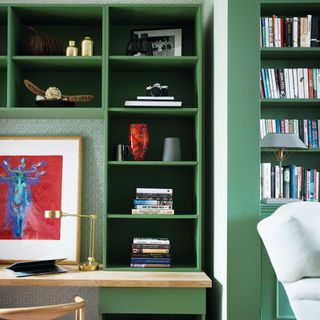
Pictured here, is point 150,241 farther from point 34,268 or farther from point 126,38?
point 126,38

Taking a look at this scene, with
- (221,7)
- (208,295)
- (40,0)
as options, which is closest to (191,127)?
(221,7)

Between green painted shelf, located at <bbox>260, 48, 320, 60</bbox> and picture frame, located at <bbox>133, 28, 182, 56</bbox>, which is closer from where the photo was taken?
green painted shelf, located at <bbox>260, 48, 320, 60</bbox>

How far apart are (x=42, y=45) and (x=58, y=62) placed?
15 cm

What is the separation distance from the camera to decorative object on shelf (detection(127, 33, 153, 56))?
322 centimetres

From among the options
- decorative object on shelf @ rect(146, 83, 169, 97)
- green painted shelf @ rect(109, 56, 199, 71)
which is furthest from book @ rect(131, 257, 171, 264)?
green painted shelf @ rect(109, 56, 199, 71)

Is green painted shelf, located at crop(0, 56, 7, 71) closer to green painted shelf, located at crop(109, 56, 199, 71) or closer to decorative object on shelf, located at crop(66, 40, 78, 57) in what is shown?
decorative object on shelf, located at crop(66, 40, 78, 57)

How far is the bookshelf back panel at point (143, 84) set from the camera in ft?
11.5

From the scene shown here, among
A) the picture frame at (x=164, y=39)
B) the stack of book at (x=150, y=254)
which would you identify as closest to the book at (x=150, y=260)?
the stack of book at (x=150, y=254)

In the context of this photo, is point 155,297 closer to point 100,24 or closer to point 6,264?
point 6,264

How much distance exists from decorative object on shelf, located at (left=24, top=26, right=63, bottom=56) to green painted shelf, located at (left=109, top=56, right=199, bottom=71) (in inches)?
15.1

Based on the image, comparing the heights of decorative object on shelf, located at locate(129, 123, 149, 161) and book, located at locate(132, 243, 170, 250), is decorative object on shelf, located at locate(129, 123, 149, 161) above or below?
above

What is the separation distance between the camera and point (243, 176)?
2654mm

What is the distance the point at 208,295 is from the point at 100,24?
6.61ft

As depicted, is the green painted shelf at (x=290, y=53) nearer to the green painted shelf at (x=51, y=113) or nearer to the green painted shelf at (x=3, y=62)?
the green painted shelf at (x=51, y=113)
